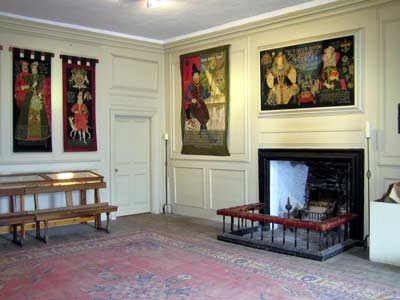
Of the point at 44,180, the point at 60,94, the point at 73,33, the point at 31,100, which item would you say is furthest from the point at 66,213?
the point at 73,33

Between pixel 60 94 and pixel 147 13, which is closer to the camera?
pixel 147 13

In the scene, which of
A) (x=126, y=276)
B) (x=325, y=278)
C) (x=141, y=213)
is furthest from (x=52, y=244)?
(x=325, y=278)

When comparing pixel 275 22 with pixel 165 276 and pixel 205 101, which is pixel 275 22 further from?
pixel 165 276

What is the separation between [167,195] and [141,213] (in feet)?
1.98

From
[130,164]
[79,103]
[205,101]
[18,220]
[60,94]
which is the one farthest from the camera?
[130,164]

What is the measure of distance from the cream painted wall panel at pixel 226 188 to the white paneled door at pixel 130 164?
4.78ft

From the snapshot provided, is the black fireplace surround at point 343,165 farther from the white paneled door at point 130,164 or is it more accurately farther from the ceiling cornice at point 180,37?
the white paneled door at point 130,164

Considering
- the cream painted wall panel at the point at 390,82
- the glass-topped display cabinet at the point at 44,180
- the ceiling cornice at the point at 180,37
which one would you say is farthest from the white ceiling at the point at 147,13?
the glass-topped display cabinet at the point at 44,180

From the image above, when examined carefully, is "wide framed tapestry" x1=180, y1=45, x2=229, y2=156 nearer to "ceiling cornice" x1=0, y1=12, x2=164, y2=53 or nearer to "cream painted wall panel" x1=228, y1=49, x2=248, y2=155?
"cream painted wall panel" x1=228, y1=49, x2=248, y2=155

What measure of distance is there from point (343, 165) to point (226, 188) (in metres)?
2.04

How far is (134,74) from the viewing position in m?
8.04

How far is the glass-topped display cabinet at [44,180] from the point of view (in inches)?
240

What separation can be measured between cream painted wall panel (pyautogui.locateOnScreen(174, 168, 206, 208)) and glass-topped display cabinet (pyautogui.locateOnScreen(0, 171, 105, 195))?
5.51 ft

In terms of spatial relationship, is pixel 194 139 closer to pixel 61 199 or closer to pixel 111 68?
pixel 111 68
